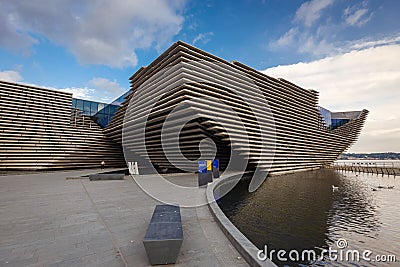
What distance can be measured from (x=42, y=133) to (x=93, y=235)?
66.6 feet

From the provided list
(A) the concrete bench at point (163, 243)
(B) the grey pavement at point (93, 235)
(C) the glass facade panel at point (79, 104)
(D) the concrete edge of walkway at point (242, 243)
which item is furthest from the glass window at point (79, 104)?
(A) the concrete bench at point (163, 243)

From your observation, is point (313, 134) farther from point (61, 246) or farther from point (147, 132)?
point (61, 246)

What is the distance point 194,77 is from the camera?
14859mm

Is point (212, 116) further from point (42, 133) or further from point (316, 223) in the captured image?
point (42, 133)

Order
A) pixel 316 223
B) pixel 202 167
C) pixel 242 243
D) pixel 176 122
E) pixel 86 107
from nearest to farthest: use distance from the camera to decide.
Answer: pixel 242 243
pixel 316 223
pixel 202 167
pixel 176 122
pixel 86 107

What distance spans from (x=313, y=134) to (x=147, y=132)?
1938 cm

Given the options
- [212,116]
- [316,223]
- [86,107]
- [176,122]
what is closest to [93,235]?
[316,223]

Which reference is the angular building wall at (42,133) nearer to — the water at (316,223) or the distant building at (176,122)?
the distant building at (176,122)

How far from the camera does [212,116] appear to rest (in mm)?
15070

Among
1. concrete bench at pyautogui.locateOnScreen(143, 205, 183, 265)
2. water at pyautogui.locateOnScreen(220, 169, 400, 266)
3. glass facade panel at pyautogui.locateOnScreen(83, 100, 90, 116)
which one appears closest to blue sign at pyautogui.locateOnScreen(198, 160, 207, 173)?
water at pyautogui.locateOnScreen(220, 169, 400, 266)

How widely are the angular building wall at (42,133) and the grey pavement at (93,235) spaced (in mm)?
14817

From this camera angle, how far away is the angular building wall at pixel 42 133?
1922cm

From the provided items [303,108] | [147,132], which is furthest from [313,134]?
[147,132]

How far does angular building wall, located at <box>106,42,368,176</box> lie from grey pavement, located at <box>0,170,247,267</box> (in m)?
8.89
